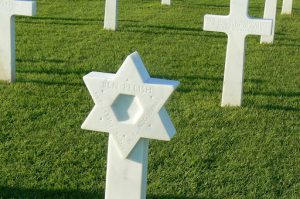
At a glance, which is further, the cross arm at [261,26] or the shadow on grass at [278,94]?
the shadow on grass at [278,94]

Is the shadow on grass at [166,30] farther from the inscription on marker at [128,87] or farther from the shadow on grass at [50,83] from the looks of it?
the inscription on marker at [128,87]

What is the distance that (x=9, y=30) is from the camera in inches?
261

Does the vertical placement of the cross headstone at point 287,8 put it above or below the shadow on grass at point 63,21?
above

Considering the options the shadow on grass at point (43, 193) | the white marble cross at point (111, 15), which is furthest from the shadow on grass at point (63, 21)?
the shadow on grass at point (43, 193)

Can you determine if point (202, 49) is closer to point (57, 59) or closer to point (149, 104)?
point (57, 59)

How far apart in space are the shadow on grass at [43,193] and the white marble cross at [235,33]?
2.46 metres

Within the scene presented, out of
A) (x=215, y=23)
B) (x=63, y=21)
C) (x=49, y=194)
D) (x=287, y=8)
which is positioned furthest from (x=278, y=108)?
(x=287, y=8)

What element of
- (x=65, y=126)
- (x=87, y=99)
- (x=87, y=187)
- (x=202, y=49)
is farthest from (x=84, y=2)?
(x=87, y=187)

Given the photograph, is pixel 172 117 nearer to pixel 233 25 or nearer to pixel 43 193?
pixel 233 25

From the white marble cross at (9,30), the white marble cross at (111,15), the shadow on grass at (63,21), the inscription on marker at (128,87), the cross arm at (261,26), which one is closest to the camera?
the inscription on marker at (128,87)

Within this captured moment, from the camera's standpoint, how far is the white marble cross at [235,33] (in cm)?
616

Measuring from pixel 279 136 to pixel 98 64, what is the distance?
3.02 meters

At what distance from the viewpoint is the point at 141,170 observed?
10.7 feet

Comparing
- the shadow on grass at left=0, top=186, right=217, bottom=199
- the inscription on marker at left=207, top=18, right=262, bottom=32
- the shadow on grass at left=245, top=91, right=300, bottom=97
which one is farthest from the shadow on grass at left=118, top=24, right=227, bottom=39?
the shadow on grass at left=0, top=186, right=217, bottom=199
